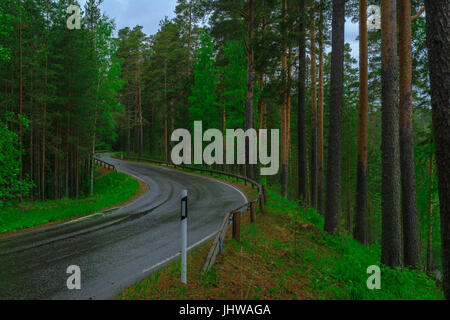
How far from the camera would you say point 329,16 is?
15.6 meters

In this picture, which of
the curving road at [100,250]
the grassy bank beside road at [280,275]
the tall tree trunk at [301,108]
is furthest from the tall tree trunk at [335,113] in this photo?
the tall tree trunk at [301,108]

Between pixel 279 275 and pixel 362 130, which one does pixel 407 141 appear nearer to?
pixel 362 130

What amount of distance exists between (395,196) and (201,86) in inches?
903

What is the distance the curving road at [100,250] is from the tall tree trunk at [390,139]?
17.9 feet

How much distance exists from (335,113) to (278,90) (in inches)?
273

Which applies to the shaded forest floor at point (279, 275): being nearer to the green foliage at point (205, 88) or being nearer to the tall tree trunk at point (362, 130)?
the tall tree trunk at point (362, 130)

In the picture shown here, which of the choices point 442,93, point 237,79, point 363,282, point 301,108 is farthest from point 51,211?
point 237,79

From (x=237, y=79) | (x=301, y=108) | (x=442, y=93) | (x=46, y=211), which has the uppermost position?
(x=237, y=79)

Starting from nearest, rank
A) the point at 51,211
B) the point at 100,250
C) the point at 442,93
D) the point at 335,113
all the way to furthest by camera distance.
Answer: the point at 442,93 → the point at 100,250 → the point at 335,113 → the point at 51,211

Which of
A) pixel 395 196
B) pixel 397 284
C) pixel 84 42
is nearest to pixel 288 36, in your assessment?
pixel 395 196

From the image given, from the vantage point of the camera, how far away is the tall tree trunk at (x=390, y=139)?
7461mm

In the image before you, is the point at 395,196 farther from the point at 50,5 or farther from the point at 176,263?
the point at 50,5

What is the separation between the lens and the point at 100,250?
694 cm

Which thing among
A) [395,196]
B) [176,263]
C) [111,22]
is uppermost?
[111,22]
